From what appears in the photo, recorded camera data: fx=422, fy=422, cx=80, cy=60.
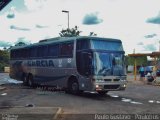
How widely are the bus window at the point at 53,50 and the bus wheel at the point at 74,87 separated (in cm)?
273

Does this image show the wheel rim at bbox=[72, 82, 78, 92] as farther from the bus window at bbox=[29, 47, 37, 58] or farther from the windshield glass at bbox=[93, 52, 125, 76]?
the bus window at bbox=[29, 47, 37, 58]

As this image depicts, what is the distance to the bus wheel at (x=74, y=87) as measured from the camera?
23906 millimetres

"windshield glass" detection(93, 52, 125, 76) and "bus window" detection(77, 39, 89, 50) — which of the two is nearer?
"windshield glass" detection(93, 52, 125, 76)

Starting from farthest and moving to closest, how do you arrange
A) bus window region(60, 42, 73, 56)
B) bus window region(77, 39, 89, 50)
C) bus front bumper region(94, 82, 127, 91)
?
bus window region(60, 42, 73, 56)
bus window region(77, 39, 89, 50)
bus front bumper region(94, 82, 127, 91)

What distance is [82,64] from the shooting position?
2311 cm

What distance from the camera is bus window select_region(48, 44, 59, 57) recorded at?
1043 inches

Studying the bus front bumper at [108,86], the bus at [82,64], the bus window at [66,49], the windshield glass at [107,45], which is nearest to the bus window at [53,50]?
the bus at [82,64]

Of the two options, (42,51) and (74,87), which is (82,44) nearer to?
(74,87)

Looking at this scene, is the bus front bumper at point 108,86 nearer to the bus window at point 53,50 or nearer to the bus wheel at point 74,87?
the bus wheel at point 74,87

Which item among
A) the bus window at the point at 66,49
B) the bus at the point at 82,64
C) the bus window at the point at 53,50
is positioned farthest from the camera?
the bus window at the point at 53,50

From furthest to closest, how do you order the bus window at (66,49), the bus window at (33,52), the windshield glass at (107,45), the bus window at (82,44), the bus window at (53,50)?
the bus window at (33,52)
the bus window at (53,50)
the bus window at (66,49)
the bus window at (82,44)
the windshield glass at (107,45)

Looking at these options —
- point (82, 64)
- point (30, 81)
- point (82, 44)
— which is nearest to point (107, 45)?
point (82, 44)

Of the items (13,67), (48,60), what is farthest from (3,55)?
(48,60)

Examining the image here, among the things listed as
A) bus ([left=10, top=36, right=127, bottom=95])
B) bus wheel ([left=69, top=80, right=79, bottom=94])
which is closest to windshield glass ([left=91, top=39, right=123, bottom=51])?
bus ([left=10, top=36, right=127, bottom=95])
